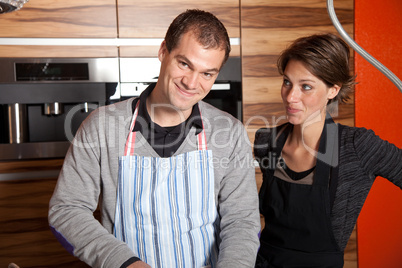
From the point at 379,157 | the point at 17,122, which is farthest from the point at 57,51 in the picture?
the point at 379,157

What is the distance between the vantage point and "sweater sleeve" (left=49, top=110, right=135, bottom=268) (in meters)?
1.02

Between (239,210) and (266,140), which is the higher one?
(266,140)

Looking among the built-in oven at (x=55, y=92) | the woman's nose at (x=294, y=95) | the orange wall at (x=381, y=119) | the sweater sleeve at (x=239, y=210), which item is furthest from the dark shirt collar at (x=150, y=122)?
the orange wall at (x=381, y=119)

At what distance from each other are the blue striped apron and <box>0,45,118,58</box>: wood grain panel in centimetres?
118

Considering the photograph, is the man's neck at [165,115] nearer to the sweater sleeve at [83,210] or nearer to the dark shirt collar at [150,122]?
the dark shirt collar at [150,122]

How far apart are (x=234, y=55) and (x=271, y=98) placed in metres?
0.33

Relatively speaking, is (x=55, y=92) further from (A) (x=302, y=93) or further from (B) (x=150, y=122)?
(A) (x=302, y=93)

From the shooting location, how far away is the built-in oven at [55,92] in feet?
7.18

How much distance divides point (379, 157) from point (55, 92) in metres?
1.66

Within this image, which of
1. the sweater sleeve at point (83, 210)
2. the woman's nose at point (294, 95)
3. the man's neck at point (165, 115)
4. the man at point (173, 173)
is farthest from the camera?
the woman's nose at point (294, 95)

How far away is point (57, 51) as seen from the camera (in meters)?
2.20

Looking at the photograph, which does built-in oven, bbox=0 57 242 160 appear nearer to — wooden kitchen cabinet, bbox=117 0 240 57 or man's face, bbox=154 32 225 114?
wooden kitchen cabinet, bbox=117 0 240 57

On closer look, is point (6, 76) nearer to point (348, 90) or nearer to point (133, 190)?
point (133, 190)

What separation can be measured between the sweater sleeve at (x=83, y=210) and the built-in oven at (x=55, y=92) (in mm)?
1154
